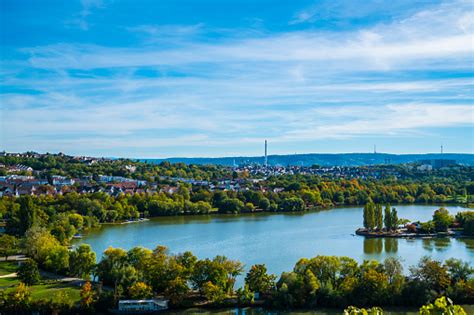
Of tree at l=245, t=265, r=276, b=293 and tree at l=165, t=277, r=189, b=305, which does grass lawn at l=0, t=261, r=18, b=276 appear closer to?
tree at l=165, t=277, r=189, b=305

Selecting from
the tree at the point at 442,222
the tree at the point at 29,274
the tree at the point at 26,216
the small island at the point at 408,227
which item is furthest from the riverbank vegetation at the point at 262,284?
the tree at the point at 442,222

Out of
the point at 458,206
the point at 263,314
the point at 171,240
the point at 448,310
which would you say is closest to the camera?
the point at 448,310

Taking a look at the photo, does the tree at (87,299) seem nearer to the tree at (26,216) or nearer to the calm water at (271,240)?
the calm water at (271,240)

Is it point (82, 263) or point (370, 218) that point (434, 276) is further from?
point (370, 218)

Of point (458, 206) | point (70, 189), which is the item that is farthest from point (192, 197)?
point (458, 206)

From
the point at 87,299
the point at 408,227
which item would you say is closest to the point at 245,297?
the point at 87,299

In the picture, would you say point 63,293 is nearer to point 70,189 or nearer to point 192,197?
point 192,197
